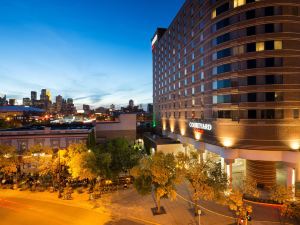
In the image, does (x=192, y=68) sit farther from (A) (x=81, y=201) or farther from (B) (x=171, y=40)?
(A) (x=81, y=201)

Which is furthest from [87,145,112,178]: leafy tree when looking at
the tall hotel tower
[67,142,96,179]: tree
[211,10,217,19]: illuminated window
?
[211,10,217,19]: illuminated window

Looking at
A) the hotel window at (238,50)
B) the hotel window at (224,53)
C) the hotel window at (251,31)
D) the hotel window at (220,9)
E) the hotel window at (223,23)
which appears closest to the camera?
the hotel window at (251,31)

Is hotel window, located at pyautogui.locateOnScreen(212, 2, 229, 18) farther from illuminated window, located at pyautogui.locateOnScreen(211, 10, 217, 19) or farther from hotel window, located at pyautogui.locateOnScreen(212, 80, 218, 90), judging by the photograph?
hotel window, located at pyautogui.locateOnScreen(212, 80, 218, 90)

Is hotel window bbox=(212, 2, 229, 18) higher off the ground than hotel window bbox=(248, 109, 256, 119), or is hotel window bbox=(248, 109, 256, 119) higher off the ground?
hotel window bbox=(212, 2, 229, 18)

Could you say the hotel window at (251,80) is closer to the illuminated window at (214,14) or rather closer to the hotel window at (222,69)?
the hotel window at (222,69)

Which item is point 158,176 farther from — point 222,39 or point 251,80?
point 222,39

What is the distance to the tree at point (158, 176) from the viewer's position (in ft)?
90.1

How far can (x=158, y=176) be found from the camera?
27203mm

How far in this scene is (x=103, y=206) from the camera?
31656 millimetres

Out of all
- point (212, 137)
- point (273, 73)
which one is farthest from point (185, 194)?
point (273, 73)

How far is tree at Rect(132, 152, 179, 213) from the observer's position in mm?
27453

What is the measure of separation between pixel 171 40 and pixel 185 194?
57.2 meters

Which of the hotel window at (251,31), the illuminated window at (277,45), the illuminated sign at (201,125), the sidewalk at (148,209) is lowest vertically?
the sidewalk at (148,209)

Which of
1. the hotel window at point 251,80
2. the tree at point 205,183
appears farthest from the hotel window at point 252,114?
the tree at point 205,183
